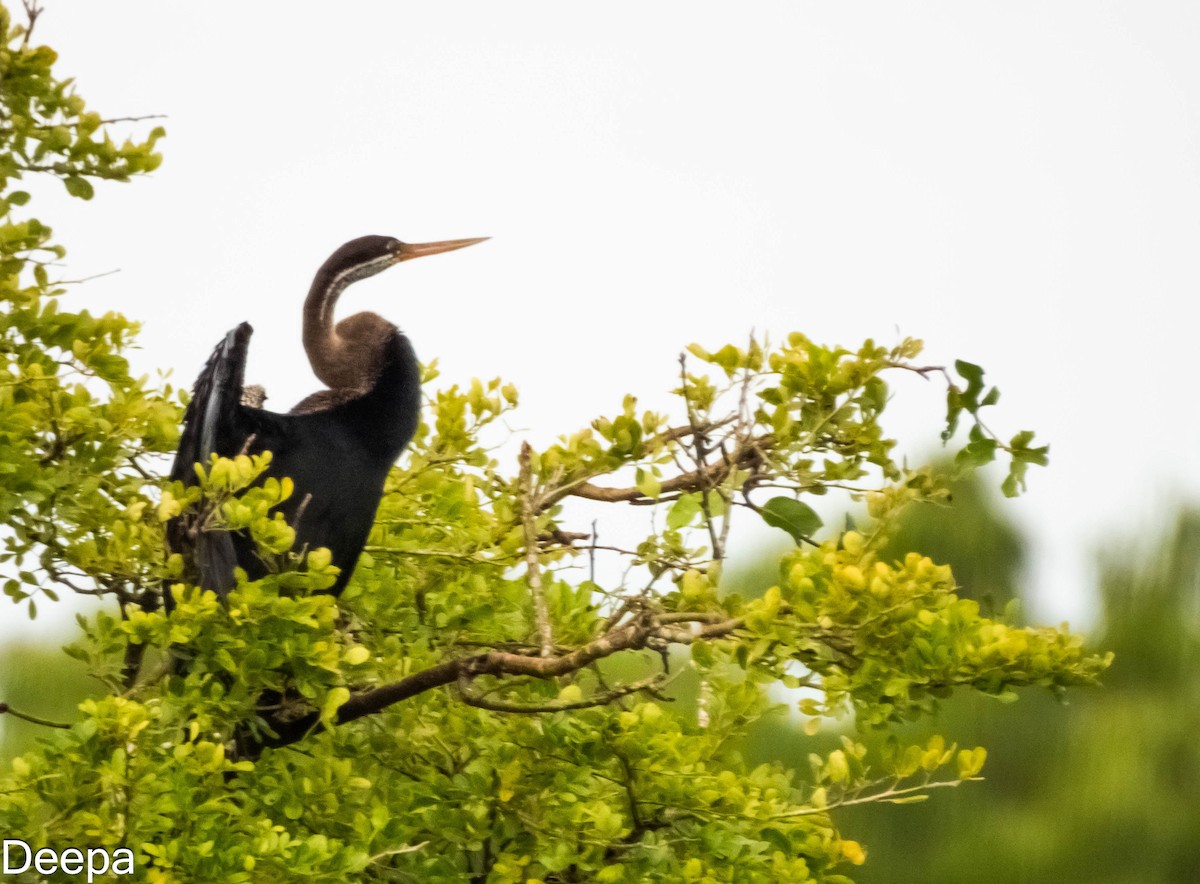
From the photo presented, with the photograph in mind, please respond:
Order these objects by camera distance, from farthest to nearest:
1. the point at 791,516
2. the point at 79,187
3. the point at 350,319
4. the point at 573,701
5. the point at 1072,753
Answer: the point at 1072,753, the point at 350,319, the point at 79,187, the point at 573,701, the point at 791,516

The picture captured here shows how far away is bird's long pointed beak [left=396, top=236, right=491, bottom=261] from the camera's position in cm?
520

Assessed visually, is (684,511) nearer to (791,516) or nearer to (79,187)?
(791,516)

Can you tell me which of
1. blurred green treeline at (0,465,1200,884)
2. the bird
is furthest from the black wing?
blurred green treeline at (0,465,1200,884)

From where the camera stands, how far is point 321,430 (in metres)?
4.04

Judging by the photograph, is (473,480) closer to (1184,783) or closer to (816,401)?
(816,401)

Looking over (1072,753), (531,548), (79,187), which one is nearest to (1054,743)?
(1072,753)

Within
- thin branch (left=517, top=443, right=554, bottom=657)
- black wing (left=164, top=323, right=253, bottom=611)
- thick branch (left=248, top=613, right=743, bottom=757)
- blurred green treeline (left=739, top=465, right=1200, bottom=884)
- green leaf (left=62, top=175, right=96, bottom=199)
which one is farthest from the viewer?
blurred green treeline (left=739, top=465, right=1200, bottom=884)

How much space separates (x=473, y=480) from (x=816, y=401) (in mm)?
1103

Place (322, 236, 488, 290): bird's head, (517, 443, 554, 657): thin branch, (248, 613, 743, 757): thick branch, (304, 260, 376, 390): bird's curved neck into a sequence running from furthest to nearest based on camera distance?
(322, 236, 488, 290): bird's head
(304, 260, 376, 390): bird's curved neck
(517, 443, 554, 657): thin branch
(248, 613, 743, 757): thick branch

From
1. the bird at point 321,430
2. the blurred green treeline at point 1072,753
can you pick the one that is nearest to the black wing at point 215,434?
the bird at point 321,430

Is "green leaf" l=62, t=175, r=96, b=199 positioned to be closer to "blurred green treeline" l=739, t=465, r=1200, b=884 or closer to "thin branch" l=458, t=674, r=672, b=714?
"thin branch" l=458, t=674, r=672, b=714

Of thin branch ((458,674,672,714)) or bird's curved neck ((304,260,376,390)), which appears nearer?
thin branch ((458,674,672,714))

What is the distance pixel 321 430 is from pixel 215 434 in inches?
22.9

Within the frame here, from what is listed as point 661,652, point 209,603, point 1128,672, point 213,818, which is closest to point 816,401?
point 661,652
